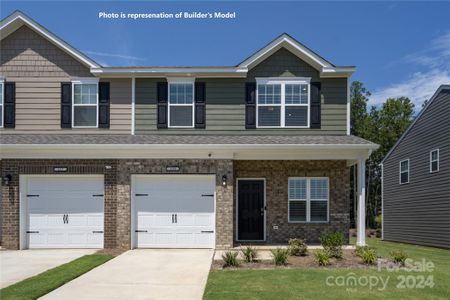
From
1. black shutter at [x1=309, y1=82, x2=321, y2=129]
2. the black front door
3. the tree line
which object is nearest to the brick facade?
the black front door

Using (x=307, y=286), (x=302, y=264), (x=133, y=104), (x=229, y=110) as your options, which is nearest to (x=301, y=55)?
(x=229, y=110)

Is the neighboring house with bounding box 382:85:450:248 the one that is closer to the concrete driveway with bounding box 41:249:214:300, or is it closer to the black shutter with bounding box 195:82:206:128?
the black shutter with bounding box 195:82:206:128

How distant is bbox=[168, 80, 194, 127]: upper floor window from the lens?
14.6 m

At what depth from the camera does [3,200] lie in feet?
43.0

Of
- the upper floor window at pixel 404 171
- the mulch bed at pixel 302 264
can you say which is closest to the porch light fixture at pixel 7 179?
the mulch bed at pixel 302 264

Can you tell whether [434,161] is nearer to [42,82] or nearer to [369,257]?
[369,257]

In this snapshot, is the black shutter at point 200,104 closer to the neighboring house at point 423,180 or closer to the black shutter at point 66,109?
the black shutter at point 66,109

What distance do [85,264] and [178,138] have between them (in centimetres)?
506

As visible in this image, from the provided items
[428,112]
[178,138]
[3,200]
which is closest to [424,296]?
[178,138]

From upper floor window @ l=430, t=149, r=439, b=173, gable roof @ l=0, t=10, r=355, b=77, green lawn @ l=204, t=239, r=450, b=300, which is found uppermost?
gable roof @ l=0, t=10, r=355, b=77

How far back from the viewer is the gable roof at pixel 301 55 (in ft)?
47.1

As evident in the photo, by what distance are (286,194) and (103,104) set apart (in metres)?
7.02

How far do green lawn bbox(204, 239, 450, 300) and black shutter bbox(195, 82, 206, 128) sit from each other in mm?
6254

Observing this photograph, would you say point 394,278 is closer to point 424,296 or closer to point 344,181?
point 424,296
